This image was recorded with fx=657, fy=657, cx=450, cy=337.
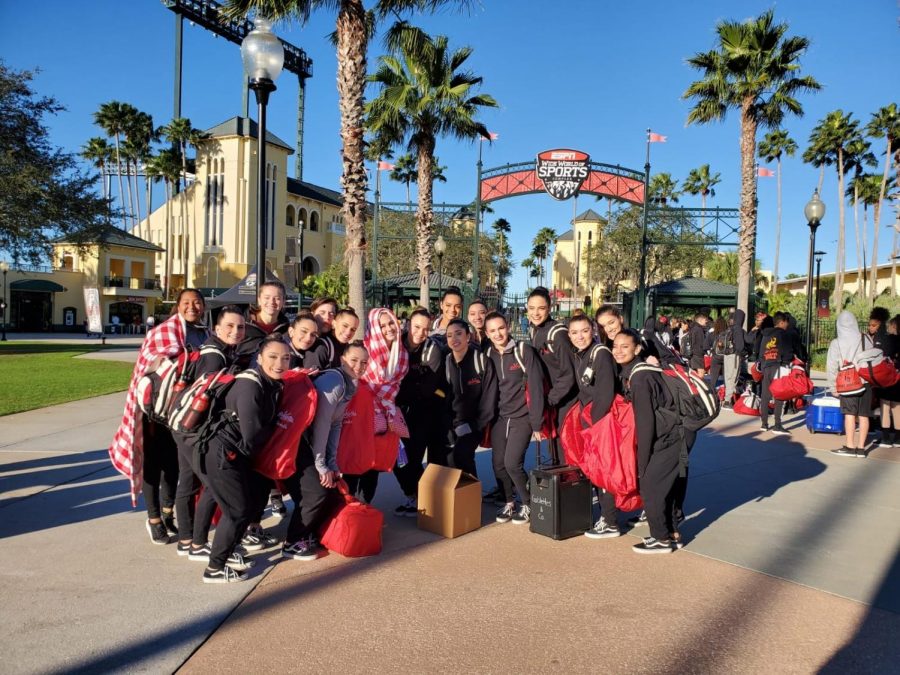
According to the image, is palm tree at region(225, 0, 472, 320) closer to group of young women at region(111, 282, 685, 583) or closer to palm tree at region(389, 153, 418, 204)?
group of young women at region(111, 282, 685, 583)

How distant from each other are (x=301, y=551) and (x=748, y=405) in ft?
31.6

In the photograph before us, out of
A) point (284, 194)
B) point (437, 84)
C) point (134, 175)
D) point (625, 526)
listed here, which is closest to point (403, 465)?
point (625, 526)

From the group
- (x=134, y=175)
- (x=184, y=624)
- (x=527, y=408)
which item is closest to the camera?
(x=184, y=624)

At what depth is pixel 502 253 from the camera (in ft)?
185

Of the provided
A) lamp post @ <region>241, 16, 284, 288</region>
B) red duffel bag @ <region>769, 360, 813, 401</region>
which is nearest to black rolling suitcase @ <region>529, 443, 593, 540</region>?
lamp post @ <region>241, 16, 284, 288</region>

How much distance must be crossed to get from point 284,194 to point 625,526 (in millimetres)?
50402

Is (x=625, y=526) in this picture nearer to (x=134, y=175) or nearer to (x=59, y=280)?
(x=59, y=280)

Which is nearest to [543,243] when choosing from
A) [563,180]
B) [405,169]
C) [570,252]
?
[570,252]

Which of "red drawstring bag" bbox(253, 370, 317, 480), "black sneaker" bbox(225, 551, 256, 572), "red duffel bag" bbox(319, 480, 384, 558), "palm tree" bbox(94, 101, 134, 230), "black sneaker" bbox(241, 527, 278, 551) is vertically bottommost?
"black sneaker" bbox(241, 527, 278, 551)

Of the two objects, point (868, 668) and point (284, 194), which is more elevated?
point (284, 194)

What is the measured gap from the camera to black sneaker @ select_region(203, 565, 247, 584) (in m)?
3.94

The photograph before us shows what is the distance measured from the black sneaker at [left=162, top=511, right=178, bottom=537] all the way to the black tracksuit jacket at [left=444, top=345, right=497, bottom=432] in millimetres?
2243

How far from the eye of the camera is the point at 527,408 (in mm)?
5273

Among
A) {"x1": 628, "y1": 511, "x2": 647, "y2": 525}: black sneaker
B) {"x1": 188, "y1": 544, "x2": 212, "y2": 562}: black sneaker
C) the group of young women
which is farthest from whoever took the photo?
{"x1": 628, "y1": 511, "x2": 647, "y2": 525}: black sneaker
